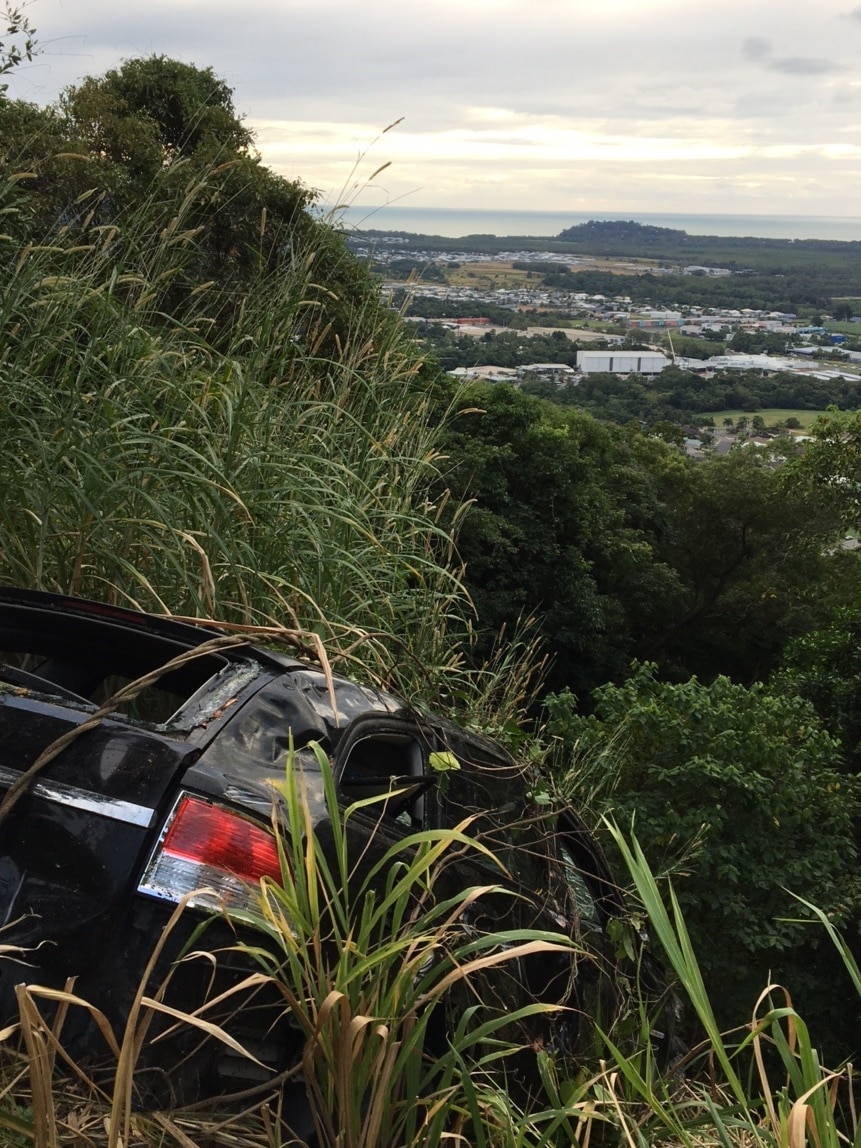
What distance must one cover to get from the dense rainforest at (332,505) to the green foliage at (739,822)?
33 mm

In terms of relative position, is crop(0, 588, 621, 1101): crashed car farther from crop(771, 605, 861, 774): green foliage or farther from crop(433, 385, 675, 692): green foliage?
crop(433, 385, 675, 692): green foliage

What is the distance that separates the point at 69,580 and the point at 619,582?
866 inches

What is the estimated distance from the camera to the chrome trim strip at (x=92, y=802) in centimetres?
187

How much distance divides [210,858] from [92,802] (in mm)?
219

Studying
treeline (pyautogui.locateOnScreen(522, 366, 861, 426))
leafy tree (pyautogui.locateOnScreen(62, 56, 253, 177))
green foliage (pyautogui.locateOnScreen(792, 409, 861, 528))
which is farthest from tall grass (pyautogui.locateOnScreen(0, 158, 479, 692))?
treeline (pyautogui.locateOnScreen(522, 366, 861, 426))

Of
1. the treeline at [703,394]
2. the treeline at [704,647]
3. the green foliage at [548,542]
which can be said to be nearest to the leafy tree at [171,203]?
the treeline at [704,647]

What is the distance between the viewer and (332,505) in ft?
14.2

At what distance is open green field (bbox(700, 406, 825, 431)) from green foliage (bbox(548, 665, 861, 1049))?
120ft

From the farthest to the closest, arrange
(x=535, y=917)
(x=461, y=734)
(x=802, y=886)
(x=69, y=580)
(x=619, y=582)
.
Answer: (x=619, y=582) < (x=802, y=886) < (x=69, y=580) < (x=461, y=734) < (x=535, y=917)

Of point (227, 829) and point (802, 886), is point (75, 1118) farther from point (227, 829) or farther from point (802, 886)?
point (802, 886)

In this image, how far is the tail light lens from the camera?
183 centimetres

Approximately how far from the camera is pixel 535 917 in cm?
264

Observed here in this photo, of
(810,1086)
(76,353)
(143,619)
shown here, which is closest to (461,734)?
(143,619)

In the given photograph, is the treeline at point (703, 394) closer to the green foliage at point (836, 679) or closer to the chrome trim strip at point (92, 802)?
the green foliage at point (836, 679)
